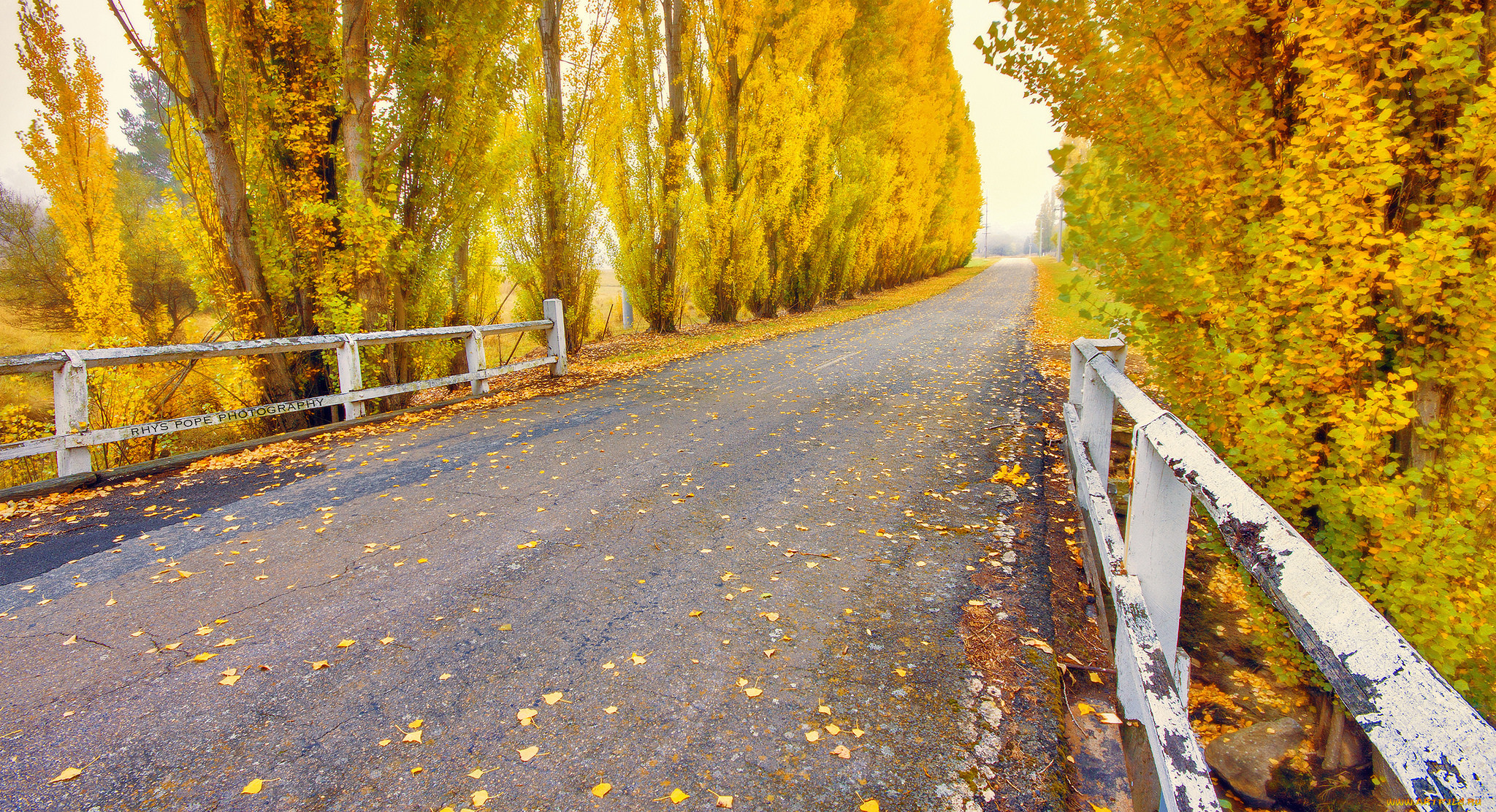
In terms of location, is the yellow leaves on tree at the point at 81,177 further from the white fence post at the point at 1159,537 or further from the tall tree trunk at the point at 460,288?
the white fence post at the point at 1159,537

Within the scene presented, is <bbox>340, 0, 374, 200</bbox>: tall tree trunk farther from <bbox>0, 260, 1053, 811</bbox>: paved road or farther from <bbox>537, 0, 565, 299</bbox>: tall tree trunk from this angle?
<bbox>0, 260, 1053, 811</bbox>: paved road

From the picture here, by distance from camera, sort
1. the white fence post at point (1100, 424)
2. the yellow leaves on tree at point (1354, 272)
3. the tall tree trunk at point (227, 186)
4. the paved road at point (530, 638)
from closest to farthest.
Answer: the yellow leaves on tree at point (1354, 272), the paved road at point (530, 638), the white fence post at point (1100, 424), the tall tree trunk at point (227, 186)

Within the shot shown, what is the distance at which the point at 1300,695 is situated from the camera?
301 centimetres

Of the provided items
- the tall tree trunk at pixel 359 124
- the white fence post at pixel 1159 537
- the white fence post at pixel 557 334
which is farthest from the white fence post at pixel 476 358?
the white fence post at pixel 1159 537

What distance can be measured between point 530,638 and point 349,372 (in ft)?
20.8

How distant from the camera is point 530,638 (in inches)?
128

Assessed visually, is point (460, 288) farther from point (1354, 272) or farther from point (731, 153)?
Answer: point (1354, 272)

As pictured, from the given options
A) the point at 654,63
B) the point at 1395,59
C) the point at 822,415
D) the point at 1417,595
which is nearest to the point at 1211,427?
the point at 1417,595

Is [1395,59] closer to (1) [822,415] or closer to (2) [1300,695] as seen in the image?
(2) [1300,695]

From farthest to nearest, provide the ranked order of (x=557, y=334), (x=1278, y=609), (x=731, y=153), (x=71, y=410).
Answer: (x=731, y=153) < (x=557, y=334) < (x=71, y=410) < (x=1278, y=609)

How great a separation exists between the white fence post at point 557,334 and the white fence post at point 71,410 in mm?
6406

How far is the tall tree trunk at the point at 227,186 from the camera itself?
7555 mm

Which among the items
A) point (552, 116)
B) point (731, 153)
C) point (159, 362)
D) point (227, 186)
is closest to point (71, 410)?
point (159, 362)

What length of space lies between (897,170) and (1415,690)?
1237 inches
